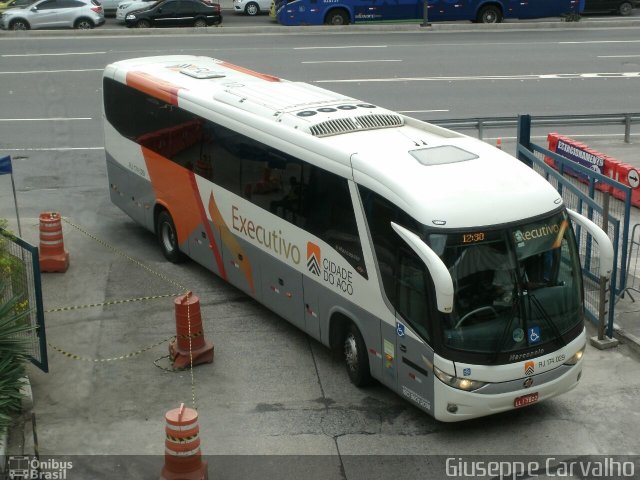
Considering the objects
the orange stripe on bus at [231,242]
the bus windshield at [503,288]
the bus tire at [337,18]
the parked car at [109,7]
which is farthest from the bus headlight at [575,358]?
the parked car at [109,7]

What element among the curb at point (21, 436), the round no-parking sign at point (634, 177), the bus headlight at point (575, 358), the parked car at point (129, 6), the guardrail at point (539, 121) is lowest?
the curb at point (21, 436)

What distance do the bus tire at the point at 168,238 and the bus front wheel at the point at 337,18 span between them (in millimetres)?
22747

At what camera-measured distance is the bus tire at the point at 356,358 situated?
1146 cm

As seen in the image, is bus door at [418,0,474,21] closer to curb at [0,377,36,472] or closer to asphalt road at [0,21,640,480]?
asphalt road at [0,21,640,480]

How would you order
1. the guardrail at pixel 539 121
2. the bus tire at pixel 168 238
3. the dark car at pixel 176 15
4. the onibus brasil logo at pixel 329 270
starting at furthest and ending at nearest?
1. the dark car at pixel 176 15
2. the guardrail at pixel 539 121
3. the bus tire at pixel 168 238
4. the onibus brasil logo at pixel 329 270

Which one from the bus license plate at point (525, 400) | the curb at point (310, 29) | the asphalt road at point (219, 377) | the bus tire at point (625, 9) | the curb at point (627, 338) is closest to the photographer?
the bus license plate at point (525, 400)

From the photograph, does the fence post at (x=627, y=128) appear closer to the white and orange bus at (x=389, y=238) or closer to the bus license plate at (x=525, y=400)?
the white and orange bus at (x=389, y=238)

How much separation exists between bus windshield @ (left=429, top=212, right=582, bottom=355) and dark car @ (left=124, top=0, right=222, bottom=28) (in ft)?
99.0

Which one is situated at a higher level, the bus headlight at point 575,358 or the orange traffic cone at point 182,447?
the bus headlight at point 575,358

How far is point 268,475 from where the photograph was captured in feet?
32.7

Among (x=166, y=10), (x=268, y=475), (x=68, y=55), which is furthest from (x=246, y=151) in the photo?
(x=166, y=10)

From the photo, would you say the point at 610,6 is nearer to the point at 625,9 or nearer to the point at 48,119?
the point at 625,9

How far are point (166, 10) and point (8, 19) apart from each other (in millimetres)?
5858

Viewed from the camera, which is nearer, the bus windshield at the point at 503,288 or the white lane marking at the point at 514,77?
the bus windshield at the point at 503,288
